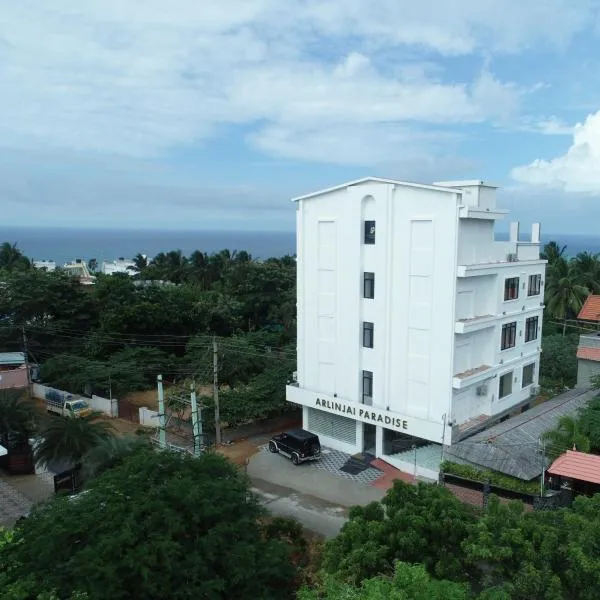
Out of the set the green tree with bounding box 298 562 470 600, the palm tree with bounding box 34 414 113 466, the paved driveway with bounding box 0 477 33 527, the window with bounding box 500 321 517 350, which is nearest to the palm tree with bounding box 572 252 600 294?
the window with bounding box 500 321 517 350

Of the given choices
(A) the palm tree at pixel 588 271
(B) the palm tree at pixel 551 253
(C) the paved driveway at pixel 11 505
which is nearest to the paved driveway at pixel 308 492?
(C) the paved driveway at pixel 11 505

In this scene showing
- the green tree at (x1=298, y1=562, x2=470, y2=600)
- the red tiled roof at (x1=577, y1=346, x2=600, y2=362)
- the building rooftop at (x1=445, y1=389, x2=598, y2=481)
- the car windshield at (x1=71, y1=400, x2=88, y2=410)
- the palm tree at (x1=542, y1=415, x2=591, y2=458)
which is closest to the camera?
the green tree at (x1=298, y1=562, x2=470, y2=600)

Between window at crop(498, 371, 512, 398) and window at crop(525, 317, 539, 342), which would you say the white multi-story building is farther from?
window at crop(525, 317, 539, 342)

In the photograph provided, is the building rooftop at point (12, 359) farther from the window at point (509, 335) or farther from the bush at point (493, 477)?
the window at point (509, 335)

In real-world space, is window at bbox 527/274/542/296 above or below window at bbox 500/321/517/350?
above

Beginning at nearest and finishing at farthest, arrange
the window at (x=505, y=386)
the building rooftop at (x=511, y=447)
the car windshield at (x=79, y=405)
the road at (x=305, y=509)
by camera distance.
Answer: the road at (x=305, y=509) < the building rooftop at (x=511, y=447) < the window at (x=505, y=386) < the car windshield at (x=79, y=405)

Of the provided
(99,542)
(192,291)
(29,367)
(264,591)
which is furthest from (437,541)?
(192,291)
